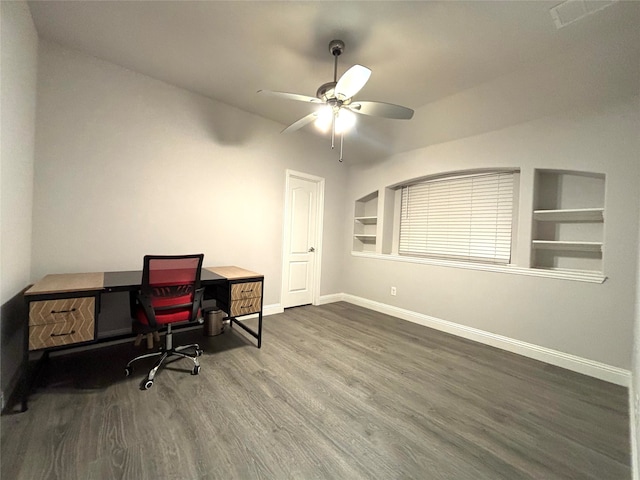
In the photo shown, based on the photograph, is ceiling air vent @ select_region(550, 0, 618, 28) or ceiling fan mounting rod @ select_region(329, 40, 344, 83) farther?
ceiling fan mounting rod @ select_region(329, 40, 344, 83)

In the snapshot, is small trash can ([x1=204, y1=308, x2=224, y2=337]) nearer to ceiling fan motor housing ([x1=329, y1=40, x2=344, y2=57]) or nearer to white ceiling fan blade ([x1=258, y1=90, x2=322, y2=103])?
white ceiling fan blade ([x1=258, y1=90, x2=322, y2=103])

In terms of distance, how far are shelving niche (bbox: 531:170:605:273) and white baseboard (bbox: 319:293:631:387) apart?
906 millimetres

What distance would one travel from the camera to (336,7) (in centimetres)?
183

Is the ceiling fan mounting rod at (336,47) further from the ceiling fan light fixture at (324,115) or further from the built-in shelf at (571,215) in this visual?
the built-in shelf at (571,215)

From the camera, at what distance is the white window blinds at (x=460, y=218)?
332cm

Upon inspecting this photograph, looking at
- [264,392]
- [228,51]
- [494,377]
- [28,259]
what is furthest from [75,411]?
[494,377]

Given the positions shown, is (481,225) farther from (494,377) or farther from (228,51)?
(228,51)

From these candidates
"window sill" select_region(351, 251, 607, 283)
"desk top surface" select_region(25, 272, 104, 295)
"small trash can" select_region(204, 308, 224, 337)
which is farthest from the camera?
"small trash can" select_region(204, 308, 224, 337)

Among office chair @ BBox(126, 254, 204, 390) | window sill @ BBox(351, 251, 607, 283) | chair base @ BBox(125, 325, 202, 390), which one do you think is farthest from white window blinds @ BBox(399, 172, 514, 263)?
chair base @ BBox(125, 325, 202, 390)

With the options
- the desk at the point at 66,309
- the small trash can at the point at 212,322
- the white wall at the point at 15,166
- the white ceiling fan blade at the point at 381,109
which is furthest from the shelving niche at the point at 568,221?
the white wall at the point at 15,166

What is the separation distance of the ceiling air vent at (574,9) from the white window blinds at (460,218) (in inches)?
68.0

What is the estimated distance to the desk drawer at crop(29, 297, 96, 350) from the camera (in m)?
1.73

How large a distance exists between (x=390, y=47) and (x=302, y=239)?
2842mm

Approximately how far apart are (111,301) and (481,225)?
14.6 feet
